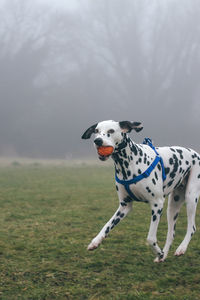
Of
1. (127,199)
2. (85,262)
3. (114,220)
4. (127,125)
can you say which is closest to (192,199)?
(127,199)

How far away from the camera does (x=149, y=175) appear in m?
5.69

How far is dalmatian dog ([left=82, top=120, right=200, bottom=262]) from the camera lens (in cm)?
540

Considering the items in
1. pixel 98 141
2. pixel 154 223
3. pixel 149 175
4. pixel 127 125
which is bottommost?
pixel 154 223

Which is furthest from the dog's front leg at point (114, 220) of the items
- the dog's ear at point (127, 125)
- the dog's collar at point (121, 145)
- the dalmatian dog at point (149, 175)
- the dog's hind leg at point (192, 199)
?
the dog's ear at point (127, 125)

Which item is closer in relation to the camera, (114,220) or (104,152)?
(104,152)

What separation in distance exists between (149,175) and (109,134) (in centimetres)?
100

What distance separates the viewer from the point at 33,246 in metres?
7.24

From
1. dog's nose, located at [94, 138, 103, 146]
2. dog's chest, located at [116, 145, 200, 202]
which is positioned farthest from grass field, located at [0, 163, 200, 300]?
dog's nose, located at [94, 138, 103, 146]

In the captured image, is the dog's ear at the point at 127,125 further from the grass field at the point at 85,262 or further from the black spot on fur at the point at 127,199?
the grass field at the point at 85,262

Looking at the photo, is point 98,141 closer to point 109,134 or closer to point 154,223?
point 109,134

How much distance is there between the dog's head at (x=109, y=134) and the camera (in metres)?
5.06

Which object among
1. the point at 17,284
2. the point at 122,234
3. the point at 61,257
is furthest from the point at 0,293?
the point at 122,234

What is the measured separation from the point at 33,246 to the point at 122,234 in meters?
2.10

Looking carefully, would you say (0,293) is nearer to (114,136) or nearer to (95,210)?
(114,136)
